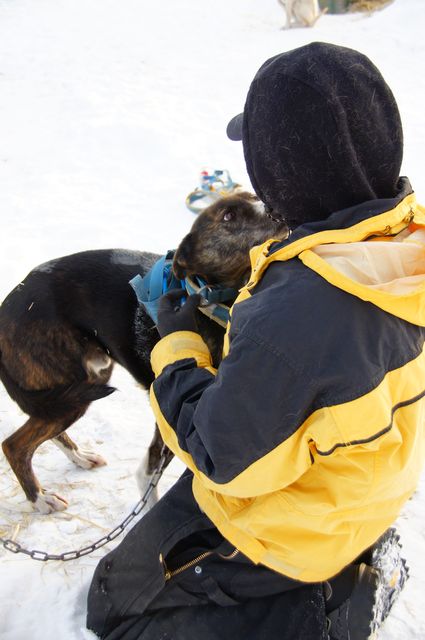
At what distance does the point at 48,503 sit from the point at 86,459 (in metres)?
0.44

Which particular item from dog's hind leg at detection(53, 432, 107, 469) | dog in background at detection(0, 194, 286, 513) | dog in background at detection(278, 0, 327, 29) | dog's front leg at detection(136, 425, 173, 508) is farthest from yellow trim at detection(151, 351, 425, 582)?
dog in background at detection(278, 0, 327, 29)

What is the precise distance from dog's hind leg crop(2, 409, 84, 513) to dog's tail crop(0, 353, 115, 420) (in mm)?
48

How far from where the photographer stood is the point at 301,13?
1519 cm

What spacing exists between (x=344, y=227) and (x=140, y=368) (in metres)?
1.92

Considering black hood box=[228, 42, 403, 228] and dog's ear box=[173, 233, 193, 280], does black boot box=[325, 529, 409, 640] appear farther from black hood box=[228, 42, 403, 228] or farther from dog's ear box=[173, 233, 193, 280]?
dog's ear box=[173, 233, 193, 280]

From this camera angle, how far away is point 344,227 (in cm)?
153

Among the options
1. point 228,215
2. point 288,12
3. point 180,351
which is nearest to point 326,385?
point 180,351

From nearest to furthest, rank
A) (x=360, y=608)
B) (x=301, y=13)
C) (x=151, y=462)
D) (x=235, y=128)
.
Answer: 1. (x=360, y=608)
2. (x=235, y=128)
3. (x=151, y=462)
4. (x=301, y=13)

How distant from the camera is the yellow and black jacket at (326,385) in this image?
4.63 ft

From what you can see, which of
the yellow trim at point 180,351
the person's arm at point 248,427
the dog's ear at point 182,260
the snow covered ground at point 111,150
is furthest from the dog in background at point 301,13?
the person's arm at point 248,427

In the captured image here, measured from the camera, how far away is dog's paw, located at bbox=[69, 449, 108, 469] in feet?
12.5

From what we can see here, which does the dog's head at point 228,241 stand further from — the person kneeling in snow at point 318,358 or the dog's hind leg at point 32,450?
the dog's hind leg at point 32,450

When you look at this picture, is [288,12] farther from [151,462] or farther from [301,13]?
[151,462]

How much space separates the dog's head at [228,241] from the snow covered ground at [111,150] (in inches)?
62.1
